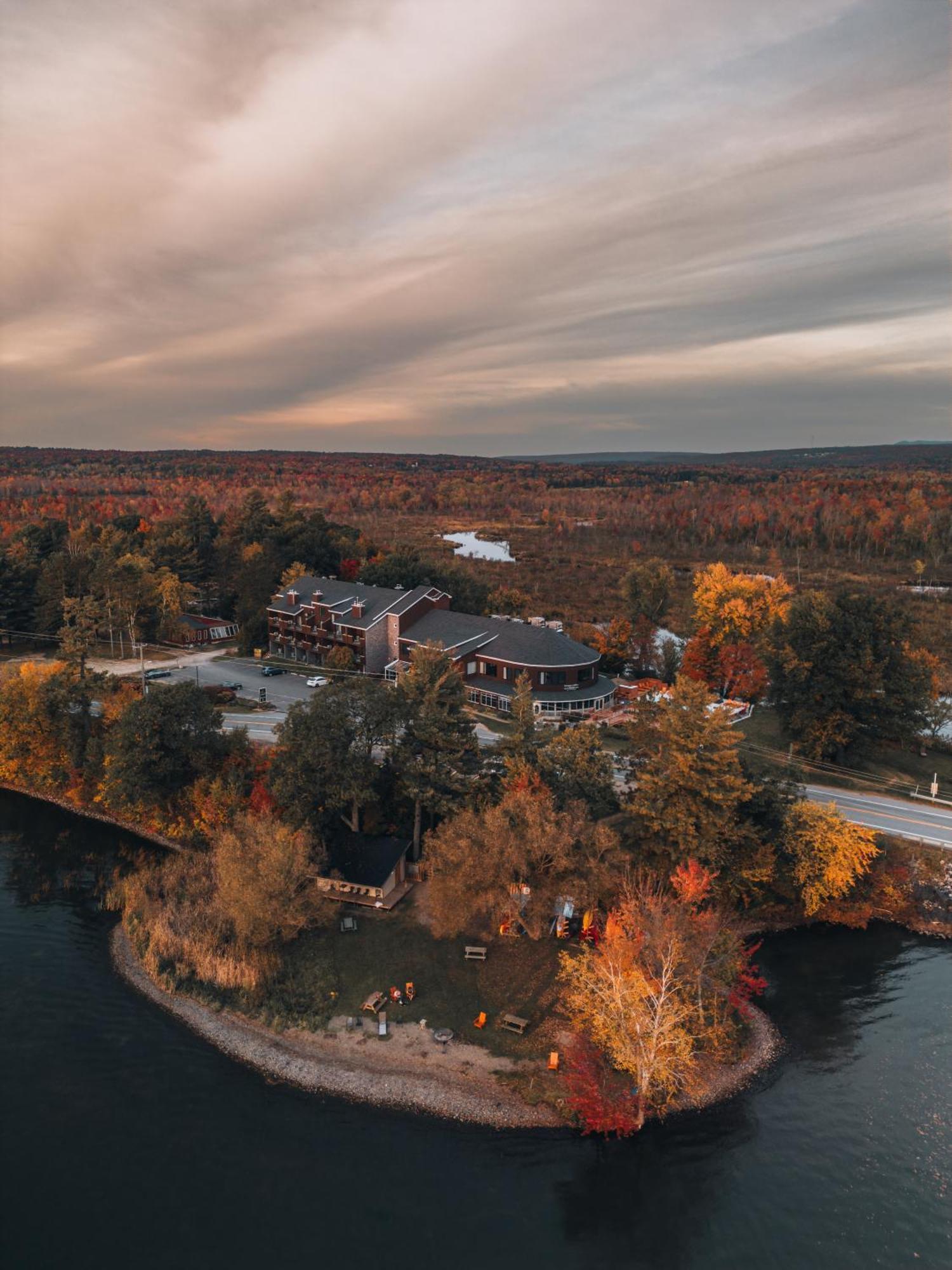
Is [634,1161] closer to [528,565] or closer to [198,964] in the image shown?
[198,964]

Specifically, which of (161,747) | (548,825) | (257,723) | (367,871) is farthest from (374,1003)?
(257,723)

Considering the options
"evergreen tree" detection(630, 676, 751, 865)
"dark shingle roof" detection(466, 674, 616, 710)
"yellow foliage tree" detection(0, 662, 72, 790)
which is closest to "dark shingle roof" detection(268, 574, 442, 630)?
"dark shingle roof" detection(466, 674, 616, 710)

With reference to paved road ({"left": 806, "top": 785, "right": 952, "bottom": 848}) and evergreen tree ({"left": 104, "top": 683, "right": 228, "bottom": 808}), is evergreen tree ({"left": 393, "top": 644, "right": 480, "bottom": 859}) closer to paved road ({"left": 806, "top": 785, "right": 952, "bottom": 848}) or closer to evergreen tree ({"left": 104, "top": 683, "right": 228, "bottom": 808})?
evergreen tree ({"left": 104, "top": 683, "right": 228, "bottom": 808})

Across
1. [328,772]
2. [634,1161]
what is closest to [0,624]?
[328,772]

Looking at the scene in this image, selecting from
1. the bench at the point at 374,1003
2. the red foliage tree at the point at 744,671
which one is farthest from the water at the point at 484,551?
the bench at the point at 374,1003

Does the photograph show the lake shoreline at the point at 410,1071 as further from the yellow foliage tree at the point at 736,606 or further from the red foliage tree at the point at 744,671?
the yellow foliage tree at the point at 736,606
